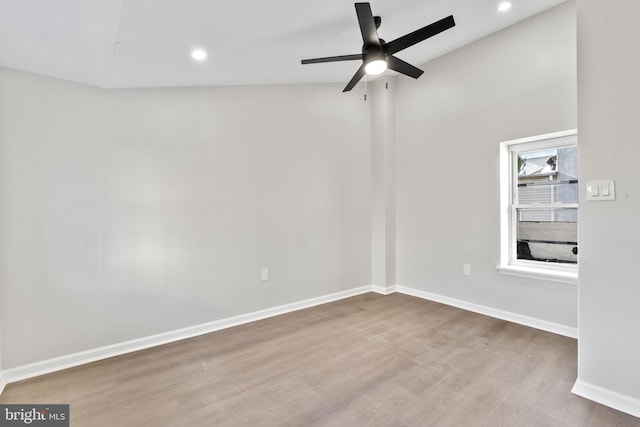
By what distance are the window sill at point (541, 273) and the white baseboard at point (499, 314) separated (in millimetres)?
405

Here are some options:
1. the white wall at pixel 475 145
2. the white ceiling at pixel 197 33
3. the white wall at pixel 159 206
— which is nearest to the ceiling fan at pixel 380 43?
the white ceiling at pixel 197 33

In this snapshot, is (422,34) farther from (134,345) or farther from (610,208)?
(134,345)

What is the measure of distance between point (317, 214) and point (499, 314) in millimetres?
2234

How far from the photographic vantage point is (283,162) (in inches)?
134

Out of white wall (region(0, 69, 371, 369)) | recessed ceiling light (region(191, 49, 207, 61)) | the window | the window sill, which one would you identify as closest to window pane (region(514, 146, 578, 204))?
the window

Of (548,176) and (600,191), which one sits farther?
(548,176)

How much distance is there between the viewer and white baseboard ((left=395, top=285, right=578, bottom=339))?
2711 mm

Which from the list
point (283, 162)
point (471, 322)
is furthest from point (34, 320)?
point (471, 322)

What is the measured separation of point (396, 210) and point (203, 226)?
8.19 ft

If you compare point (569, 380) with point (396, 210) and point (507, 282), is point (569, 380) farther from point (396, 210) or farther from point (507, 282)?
point (396, 210)

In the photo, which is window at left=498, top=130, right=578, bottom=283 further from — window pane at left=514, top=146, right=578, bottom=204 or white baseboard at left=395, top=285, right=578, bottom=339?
white baseboard at left=395, top=285, right=578, bottom=339

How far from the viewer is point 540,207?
302 cm

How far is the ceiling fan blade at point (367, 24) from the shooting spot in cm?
172

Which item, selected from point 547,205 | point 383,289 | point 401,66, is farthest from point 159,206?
point 547,205
